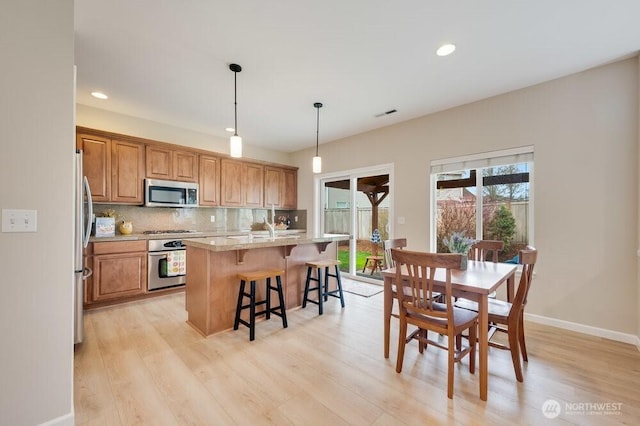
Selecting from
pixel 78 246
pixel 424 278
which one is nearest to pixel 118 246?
pixel 78 246

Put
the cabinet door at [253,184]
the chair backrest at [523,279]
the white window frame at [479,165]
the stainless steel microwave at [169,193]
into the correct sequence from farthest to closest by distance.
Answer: the cabinet door at [253,184] < the stainless steel microwave at [169,193] < the white window frame at [479,165] < the chair backrest at [523,279]

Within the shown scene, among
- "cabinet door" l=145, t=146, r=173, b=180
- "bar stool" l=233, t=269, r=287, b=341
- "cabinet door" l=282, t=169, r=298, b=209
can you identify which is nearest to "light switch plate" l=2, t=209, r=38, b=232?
"bar stool" l=233, t=269, r=287, b=341

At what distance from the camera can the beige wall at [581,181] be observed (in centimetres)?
259

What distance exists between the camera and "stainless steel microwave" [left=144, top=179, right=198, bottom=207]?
4.02 meters

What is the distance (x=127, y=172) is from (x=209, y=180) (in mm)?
1209

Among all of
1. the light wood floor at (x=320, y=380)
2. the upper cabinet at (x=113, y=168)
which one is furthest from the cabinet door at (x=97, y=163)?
the light wood floor at (x=320, y=380)

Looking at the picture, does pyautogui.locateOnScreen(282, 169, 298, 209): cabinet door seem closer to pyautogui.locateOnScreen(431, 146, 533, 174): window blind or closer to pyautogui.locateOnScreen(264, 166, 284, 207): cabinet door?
pyautogui.locateOnScreen(264, 166, 284, 207): cabinet door

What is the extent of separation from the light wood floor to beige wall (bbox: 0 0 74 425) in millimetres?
402

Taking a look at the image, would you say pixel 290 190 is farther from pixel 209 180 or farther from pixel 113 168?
pixel 113 168

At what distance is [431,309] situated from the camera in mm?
1869

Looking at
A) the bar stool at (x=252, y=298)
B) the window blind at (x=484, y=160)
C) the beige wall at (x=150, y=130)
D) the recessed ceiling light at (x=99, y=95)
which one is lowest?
the bar stool at (x=252, y=298)

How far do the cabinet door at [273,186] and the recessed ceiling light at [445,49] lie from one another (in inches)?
153

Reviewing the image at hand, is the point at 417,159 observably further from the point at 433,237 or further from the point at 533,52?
the point at 533,52

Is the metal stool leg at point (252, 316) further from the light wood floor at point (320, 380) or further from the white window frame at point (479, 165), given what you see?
the white window frame at point (479, 165)
